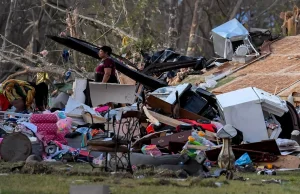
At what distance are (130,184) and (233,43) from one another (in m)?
19.0

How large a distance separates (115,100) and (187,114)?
6.16 ft

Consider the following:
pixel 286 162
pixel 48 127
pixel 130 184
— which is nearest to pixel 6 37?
pixel 48 127

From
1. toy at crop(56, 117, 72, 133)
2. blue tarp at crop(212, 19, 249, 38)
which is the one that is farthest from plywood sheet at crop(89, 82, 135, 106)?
blue tarp at crop(212, 19, 249, 38)

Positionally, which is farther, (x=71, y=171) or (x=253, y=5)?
(x=253, y=5)

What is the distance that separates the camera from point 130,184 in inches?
416

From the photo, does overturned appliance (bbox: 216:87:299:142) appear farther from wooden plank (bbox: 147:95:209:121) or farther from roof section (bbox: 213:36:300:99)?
roof section (bbox: 213:36:300:99)

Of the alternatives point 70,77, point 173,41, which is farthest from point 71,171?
point 173,41

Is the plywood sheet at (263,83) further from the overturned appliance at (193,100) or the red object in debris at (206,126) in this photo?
the red object in debris at (206,126)

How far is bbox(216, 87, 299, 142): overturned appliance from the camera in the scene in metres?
17.5

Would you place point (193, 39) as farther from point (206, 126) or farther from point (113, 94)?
point (206, 126)

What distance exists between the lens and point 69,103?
1809 centimetres

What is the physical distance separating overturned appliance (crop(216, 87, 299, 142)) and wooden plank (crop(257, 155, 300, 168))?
2.79 metres

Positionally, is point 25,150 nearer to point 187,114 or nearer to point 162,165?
point 162,165

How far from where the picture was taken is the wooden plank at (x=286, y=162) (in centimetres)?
1419
